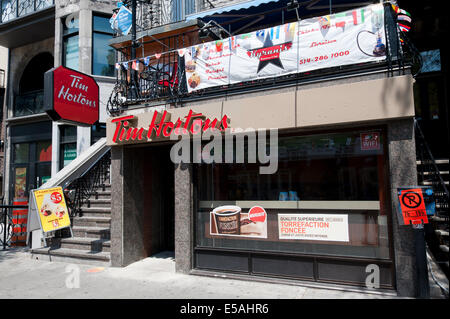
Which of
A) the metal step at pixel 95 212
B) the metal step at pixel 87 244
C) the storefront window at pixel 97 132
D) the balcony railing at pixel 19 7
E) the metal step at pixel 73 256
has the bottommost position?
the metal step at pixel 73 256

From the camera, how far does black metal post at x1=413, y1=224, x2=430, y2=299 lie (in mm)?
4934

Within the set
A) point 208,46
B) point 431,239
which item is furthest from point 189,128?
point 431,239

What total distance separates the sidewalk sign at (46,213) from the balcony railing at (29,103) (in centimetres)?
915

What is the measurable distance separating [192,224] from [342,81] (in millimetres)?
4158

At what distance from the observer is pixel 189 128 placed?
677cm

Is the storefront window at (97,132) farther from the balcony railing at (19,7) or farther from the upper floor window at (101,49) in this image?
the balcony railing at (19,7)

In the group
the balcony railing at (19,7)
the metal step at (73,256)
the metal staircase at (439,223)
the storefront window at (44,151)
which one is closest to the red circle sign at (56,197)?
the metal step at (73,256)

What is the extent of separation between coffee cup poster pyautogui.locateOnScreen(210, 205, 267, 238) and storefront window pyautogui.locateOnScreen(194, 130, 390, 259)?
20 mm

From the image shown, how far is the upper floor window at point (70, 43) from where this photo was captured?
14.4 metres

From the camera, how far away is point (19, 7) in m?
16.2

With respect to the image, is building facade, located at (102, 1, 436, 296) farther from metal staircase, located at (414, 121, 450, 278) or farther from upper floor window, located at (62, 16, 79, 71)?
upper floor window, located at (62, 16, 79, 71)

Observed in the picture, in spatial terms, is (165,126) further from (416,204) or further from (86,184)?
(86,184)

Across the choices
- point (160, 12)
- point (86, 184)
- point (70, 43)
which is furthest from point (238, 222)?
point (70, 43)

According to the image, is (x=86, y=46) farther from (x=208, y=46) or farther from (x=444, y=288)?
(x=444, y=288)
